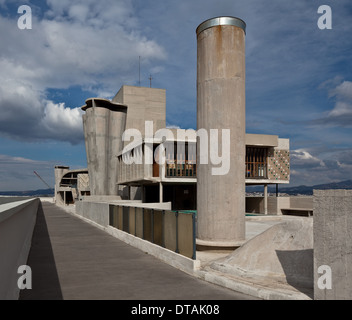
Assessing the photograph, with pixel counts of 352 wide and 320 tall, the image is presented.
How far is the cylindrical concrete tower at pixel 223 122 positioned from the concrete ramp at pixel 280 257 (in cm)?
303

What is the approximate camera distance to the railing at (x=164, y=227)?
10766 millimetres

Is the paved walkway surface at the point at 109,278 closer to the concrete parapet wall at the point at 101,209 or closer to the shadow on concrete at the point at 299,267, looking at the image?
the shadow on concrete at the point at 299,267

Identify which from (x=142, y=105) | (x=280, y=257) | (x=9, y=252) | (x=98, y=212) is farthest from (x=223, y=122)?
(x=142, y=105)

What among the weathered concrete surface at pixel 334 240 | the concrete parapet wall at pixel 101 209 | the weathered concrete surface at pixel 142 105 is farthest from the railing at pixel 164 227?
the weathered concrete surface at pixel 142 105

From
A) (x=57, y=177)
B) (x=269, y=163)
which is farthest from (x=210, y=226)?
(x=57, y=177)

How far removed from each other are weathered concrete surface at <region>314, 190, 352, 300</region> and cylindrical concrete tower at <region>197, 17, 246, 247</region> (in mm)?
6254

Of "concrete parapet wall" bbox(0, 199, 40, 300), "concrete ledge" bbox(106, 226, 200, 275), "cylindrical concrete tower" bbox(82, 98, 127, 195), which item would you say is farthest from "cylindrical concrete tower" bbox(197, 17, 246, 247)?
"cylindrical concrete tower" bbox(82, 98, 127, 195)

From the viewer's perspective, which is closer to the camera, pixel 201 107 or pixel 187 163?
pixel 201 107

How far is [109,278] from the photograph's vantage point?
995 centimetres

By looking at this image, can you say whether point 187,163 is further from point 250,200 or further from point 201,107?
point 201,107

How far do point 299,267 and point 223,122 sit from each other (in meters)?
6.20

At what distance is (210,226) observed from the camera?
43.4 feet

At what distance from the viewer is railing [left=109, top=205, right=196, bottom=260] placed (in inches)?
424
